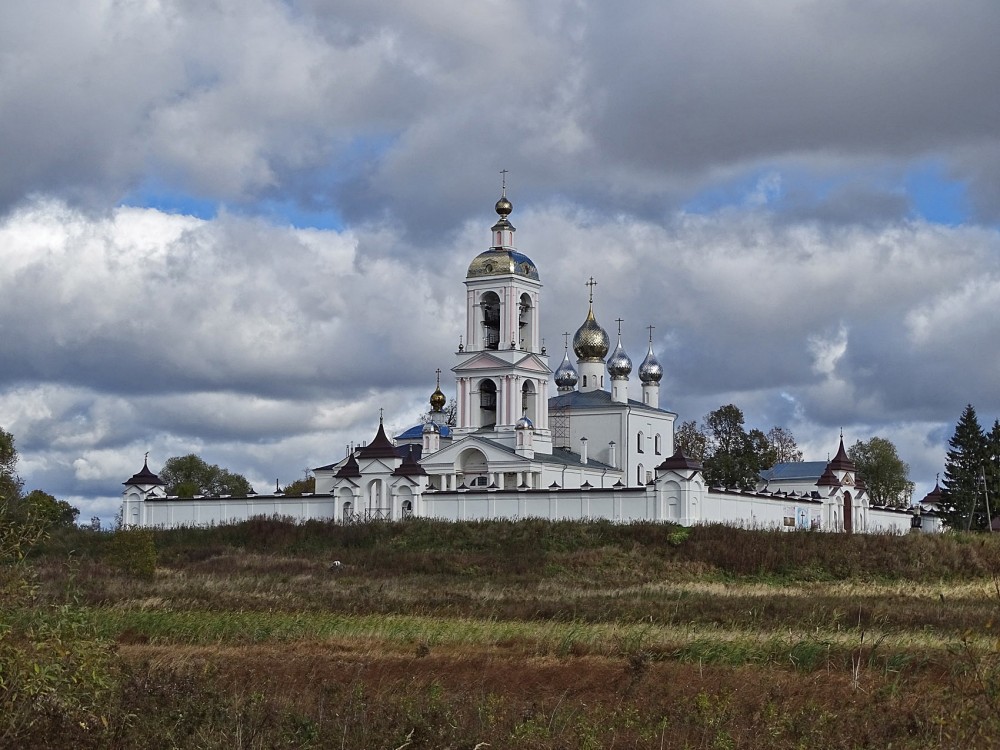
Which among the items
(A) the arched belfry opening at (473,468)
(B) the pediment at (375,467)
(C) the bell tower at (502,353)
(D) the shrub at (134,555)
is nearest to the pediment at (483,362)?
(C) the bell tower at (502,353)

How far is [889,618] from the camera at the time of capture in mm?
25297

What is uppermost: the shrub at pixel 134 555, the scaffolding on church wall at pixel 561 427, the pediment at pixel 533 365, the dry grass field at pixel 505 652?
the pediment at pixel 533 365

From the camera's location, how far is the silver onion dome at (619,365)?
235 ft

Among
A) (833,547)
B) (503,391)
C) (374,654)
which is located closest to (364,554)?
(833,547)

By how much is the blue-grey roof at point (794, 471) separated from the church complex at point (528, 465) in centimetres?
13

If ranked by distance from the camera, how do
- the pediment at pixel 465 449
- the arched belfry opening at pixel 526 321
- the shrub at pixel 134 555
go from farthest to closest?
the arched belfry opening at pixel 526 321 < the pediment at pixel 465 449 < the shrub at pixel 134 555

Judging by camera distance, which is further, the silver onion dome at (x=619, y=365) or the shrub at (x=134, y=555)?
the silver onion dome at (x=619, y=365)

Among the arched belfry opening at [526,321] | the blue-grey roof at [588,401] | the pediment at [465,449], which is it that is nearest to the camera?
the pediment at [465,449]

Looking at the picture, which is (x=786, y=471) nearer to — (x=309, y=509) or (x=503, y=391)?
(x=503, y=391)

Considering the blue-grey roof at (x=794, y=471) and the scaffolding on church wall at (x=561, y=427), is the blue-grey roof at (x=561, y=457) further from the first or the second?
the blue-grey roof at (x=794, y=471)

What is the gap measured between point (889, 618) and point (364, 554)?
22764 mm

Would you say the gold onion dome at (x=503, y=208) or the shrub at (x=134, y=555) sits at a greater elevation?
the gold onion dome at (x=503, y=208)

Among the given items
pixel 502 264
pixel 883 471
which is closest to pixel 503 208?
pixel 502 264

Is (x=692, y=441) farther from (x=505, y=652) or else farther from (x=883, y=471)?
(x=505, y=652)
